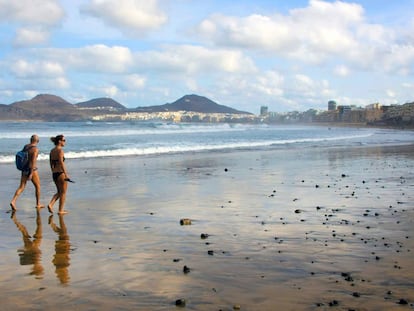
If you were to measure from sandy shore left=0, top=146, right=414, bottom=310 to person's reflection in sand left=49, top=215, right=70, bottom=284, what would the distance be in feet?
0.06

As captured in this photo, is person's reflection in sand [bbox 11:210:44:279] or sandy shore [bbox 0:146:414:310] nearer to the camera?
sandy shore [bbox 0:146:414:310]

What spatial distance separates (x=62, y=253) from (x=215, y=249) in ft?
6.99

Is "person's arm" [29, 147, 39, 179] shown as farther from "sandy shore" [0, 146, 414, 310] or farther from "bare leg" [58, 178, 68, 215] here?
"bare leg" [58, 178, 68, 215]

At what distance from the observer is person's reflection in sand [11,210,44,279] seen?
617 centimetres

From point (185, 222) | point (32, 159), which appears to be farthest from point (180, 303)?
point (32, 159)

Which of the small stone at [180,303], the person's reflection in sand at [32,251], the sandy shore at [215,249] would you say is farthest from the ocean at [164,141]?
the small stone at [180,303]

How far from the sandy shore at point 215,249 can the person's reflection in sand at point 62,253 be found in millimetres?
17

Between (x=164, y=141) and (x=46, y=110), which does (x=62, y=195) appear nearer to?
(x=164, y=141)

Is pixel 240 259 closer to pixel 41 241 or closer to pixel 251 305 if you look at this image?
pixel 251 305

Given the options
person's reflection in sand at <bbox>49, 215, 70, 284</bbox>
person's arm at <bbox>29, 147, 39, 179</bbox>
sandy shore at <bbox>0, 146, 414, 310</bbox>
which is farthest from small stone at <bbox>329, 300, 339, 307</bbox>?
person's arm at <bbox>29, 147, 39, 179</bbox>

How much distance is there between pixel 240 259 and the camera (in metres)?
6.54

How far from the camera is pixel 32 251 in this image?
7098 millimetres

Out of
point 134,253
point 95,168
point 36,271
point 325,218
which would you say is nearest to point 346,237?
point 325,218

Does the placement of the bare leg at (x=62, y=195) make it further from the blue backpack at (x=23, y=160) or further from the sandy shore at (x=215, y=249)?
the blue backpack at (x=23, y=160)
